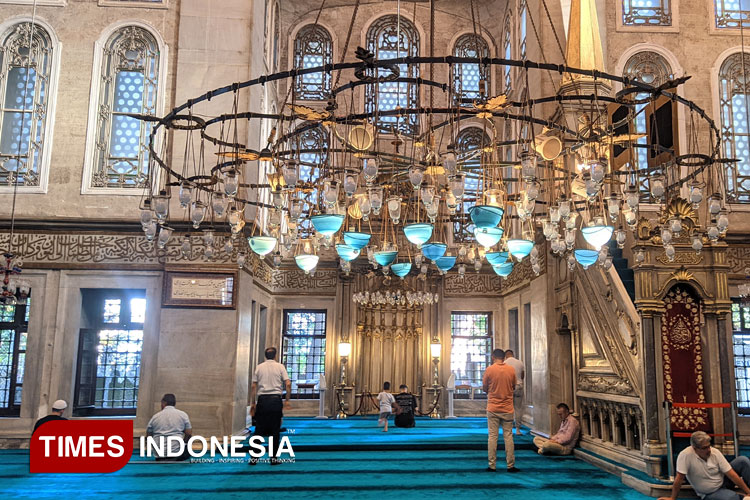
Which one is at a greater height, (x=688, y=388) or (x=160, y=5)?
(x=160, y=5)

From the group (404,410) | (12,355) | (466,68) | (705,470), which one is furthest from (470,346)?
(705,470)

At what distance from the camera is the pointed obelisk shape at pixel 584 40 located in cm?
770

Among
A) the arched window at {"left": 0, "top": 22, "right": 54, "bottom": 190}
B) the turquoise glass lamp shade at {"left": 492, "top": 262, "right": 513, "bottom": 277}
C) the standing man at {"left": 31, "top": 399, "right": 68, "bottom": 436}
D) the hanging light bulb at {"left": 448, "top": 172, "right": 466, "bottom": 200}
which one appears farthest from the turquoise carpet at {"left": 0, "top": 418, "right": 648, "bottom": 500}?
the arched window at {"left": 0, "top": 22, "right": 54, "bottom": 190}

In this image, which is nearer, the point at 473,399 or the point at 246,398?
the point at 246,398

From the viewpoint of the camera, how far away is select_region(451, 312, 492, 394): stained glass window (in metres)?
12.6

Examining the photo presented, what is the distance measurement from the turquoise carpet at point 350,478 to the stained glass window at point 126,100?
368 centimetres

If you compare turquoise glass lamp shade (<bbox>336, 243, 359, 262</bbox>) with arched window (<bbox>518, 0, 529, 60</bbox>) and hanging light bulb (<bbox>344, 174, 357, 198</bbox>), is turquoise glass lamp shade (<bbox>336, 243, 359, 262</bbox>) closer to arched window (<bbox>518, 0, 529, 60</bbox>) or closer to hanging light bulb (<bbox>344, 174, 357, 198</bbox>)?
hanging light bulb (<bbox>344, 174, 357, 198</bbox>)

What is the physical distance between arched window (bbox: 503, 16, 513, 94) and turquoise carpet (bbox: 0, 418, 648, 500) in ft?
22.0

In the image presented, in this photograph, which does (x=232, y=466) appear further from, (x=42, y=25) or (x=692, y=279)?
(x=42, y=25)

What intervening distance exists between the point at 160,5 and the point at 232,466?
6010mm

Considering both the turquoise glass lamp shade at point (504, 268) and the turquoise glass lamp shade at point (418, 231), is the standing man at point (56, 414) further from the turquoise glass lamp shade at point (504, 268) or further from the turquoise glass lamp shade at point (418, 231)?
the turquoise glass lamp shade at point (504, 268)

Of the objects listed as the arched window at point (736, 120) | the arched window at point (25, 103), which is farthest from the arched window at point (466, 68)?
the arched window at point (25, 103)

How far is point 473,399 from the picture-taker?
12.4m

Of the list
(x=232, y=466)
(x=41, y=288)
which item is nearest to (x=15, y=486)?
(x=232, y=466)
